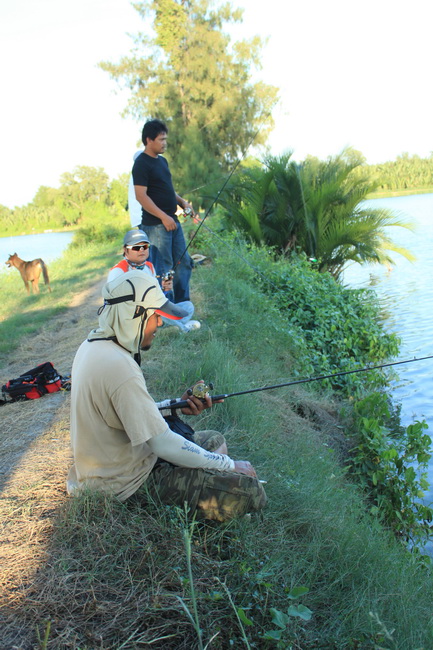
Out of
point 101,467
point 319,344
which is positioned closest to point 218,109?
point 319,344

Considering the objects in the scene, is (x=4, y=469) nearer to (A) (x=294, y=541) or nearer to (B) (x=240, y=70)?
(A) (x=294, y=541)

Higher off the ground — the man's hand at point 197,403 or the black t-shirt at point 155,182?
the black t-shirt at point 155,182

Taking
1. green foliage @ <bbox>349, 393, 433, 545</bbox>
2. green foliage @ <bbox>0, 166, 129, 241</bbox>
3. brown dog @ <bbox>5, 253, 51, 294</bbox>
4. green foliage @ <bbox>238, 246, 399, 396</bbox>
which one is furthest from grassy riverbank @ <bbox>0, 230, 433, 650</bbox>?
green foliage @ <bbox>0, 166, 129, 241</bbox>

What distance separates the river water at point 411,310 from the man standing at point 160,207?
304cm

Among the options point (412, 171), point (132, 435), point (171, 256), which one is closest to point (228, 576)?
point (132, 435)

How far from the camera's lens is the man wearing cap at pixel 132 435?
235 centimetres

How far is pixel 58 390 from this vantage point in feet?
15.9

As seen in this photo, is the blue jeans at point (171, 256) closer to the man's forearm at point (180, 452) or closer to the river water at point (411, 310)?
the river water at point (411, 310)

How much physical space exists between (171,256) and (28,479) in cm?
302

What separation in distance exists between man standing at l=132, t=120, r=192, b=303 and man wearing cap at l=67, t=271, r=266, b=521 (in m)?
2.91

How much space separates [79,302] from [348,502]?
25.2 feet

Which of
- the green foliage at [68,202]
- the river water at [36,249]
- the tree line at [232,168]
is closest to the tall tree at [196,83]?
the tree line at [232,168]

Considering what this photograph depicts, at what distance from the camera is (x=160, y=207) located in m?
5.44

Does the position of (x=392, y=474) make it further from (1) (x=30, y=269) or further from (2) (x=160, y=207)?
(1) (x=30, y=269)
